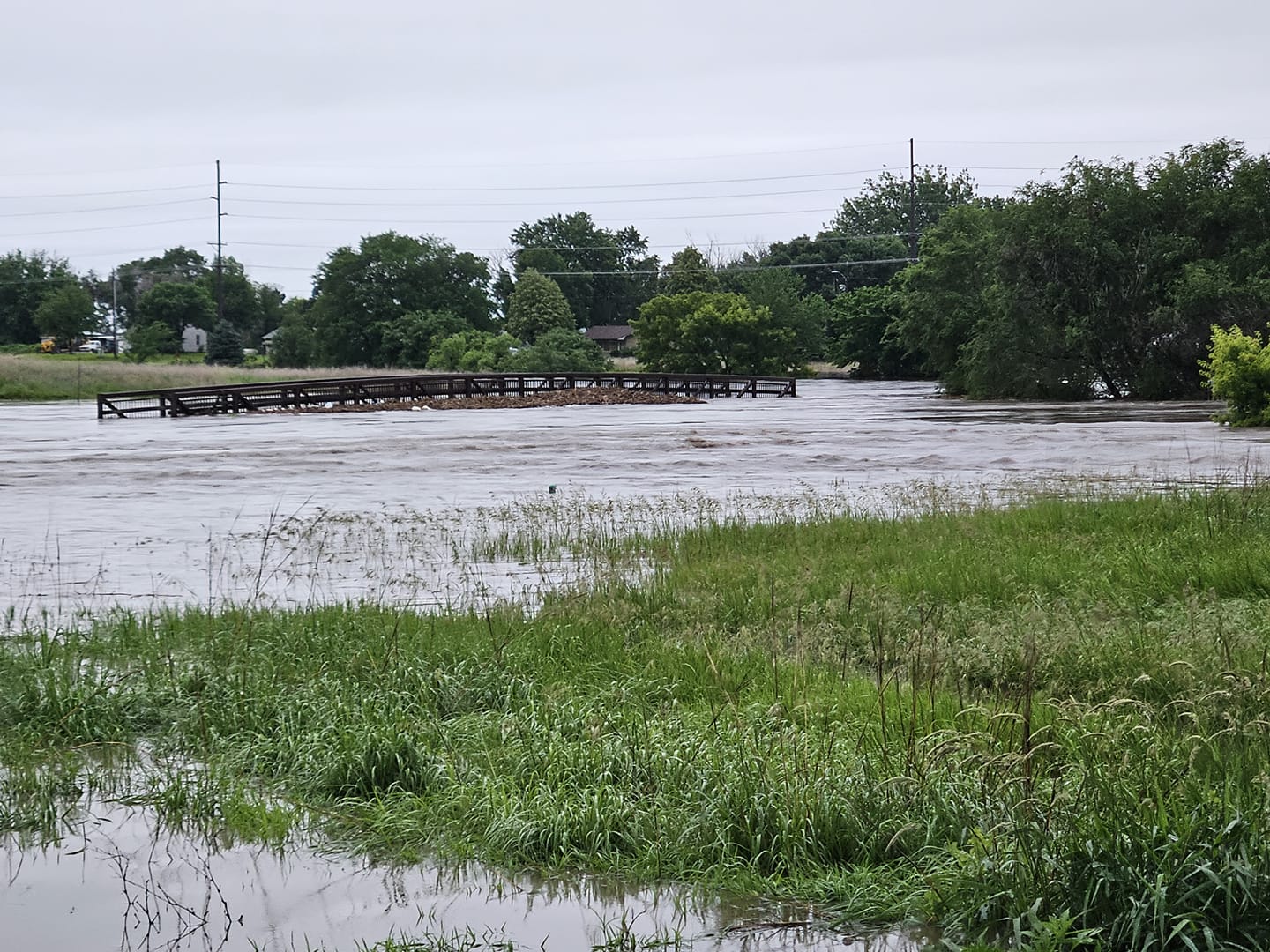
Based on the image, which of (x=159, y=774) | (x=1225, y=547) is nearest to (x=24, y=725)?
(x=159, y=774)

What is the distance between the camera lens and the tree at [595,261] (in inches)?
5340

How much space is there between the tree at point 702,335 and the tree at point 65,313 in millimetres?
61134

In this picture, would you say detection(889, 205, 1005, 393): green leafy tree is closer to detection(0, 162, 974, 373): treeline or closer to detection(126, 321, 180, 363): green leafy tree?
detection(0, 162, 974, 373): treeline

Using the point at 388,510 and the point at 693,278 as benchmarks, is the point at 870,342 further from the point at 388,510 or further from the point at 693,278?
the point at 388,510

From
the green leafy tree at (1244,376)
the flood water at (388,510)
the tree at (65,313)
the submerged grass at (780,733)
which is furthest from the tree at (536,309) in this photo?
the submerged grass at (780,733)

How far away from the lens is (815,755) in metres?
5.12

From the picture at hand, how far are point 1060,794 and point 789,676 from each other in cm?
262

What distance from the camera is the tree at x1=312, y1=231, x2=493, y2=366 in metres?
100

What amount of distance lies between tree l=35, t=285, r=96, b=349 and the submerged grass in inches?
4640

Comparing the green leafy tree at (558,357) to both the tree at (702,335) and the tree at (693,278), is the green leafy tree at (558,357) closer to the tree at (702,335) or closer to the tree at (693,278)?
the tree at (702,335)

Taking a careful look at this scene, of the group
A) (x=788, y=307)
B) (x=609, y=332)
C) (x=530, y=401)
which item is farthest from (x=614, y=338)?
(x=530, y=401)

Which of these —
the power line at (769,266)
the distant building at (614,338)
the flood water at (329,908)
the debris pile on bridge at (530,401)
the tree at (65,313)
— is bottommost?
the flood water at (329,908)

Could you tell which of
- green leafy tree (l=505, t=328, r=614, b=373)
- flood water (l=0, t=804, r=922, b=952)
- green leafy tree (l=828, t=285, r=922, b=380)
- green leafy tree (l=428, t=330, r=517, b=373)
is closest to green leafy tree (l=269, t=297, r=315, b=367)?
green leafy tree (l=428, t=330, r=517, b=373)

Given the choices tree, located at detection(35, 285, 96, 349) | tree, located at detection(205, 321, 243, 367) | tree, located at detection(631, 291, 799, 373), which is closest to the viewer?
tree, located at detection(631, 291, 799, 373)
